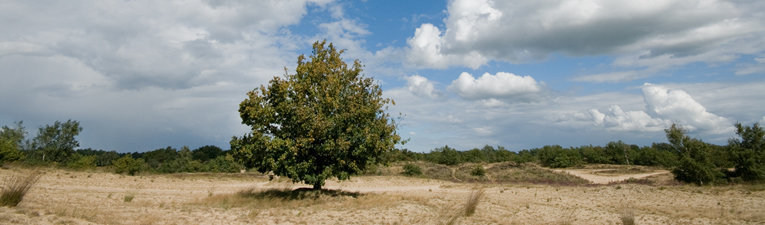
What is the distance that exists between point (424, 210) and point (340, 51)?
371 inches

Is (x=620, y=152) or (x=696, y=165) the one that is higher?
(x=620, y=152)

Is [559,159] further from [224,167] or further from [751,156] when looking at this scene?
[224,167]

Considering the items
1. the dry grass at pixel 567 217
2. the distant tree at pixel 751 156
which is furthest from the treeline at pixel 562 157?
the dry grass at pixel 567 217

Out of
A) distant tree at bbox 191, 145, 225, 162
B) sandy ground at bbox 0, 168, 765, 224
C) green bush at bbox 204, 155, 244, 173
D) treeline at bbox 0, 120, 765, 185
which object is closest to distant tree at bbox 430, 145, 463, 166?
treeline at bbox 0, 120, 765, 185

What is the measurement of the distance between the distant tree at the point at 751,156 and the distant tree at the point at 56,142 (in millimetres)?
95106

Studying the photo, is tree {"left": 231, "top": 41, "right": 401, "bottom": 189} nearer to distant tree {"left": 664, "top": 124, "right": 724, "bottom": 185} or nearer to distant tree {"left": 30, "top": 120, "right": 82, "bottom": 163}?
distant tree {"left": 664, "top": 124, "right": 724, "bottom": 185}

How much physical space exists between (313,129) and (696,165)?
116 feet

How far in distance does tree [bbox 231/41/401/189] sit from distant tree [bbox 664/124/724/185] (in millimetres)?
31278

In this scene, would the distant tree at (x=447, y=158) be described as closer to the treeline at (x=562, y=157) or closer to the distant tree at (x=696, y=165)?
the treeline at (x=562, y=157)

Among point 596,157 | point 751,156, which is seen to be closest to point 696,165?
point 751,156

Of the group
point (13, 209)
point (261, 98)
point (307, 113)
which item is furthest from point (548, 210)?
point (13, 209)

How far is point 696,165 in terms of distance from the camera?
3189cm

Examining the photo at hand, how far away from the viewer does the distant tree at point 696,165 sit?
3180 centimetres

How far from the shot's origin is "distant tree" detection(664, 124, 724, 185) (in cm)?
3180
